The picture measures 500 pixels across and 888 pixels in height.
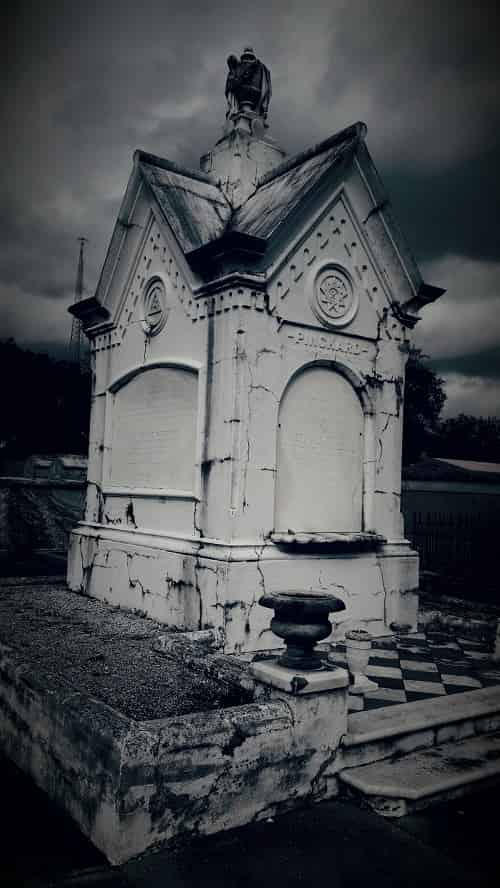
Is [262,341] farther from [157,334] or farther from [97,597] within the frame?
[97,597]

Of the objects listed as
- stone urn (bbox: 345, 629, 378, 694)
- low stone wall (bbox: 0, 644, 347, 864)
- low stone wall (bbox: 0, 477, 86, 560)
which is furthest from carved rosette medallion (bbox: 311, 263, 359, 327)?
low stone wall (bbox: 0, 477, 86, 560)

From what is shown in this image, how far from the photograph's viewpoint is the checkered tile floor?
5.45 meters

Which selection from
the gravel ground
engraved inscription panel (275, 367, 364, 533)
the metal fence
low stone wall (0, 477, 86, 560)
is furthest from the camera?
low stone wall (0, 477, 86, 560)

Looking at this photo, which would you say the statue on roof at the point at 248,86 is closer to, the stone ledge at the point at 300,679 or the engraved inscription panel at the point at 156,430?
the engraved inscription panel at the point at 156,430

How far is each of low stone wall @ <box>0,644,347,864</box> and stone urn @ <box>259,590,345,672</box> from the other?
254mm

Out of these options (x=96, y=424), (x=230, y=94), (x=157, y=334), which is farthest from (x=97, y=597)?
(x=230, y=94)

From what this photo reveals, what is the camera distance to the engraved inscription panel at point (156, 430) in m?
7.36

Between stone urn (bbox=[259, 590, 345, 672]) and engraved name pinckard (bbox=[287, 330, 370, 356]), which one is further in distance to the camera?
engraved name pinckard (bbox=[287, 330, 370, 356])

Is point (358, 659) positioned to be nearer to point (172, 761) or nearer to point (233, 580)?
point (233, 580)

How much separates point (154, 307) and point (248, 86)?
137 inches

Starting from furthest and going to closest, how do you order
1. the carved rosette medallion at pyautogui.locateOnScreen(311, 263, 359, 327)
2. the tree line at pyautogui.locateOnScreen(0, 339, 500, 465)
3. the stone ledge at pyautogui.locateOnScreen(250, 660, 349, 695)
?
the tree line at pyautogui.locateOnScreen(0, 339, 500, 465) < the carved rosette medallion at pyautogui.locateOnScreen(311, 263, 359, 327) < the stone ledge at pyautogui.locateOnScreen(250, 660, 349, 695)

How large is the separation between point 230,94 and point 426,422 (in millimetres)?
22015

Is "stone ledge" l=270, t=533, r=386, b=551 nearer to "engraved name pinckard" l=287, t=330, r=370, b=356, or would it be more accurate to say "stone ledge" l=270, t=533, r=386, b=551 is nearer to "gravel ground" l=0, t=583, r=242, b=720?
"gravel ground" l=0, t=583, r=242, b=720

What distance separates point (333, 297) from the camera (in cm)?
742
